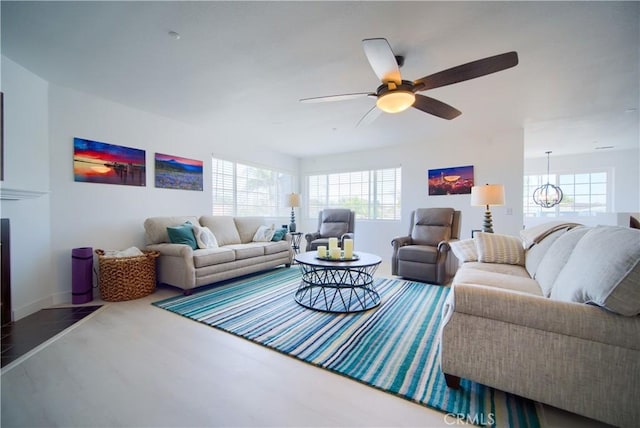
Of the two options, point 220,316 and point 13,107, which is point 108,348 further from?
point 13,107

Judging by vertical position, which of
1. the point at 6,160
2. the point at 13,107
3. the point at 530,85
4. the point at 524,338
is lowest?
the point at 524,338

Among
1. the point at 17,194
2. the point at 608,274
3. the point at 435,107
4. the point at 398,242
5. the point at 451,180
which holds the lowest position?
the point at 398,242

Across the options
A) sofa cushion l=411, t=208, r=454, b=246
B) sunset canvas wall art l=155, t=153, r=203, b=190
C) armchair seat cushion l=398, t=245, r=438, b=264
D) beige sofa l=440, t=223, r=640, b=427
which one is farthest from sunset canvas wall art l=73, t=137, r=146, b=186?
sofa cushion l=411, t=208, r=454, b=246

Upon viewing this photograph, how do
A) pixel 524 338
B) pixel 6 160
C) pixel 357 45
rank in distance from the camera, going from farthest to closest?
pixel 6 160 → pixel 357 45 → pixel 524 338

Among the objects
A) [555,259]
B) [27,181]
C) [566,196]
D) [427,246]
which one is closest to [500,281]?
[555,259]

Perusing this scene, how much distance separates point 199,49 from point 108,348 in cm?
248

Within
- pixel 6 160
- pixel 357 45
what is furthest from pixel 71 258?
pixel 357 45

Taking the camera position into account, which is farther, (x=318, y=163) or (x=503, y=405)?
(x=318, y=163)

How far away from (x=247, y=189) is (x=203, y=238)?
205cm

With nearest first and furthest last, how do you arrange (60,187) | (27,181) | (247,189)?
(27,181) → (60,187) → (247,189)

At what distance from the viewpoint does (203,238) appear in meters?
3.62

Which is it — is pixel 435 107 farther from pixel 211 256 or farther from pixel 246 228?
pixel 246 228

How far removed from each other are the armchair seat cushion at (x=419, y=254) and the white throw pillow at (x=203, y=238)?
2.76 meters

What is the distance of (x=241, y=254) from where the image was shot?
3730 millimetres
